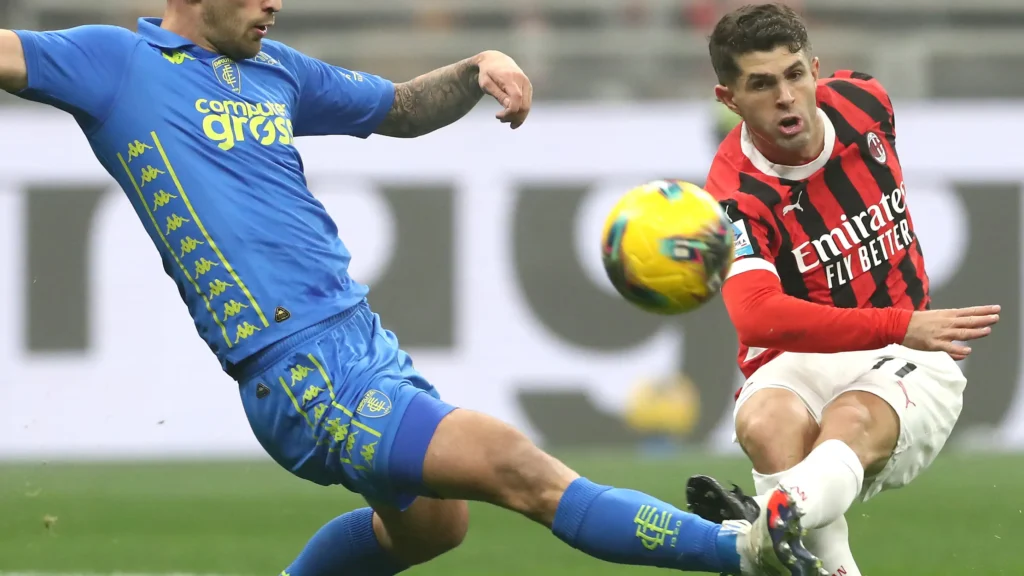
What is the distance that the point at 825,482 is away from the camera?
444 cm

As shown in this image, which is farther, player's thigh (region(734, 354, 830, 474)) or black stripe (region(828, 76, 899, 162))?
black stripe (region(828, 76, 899, 162))

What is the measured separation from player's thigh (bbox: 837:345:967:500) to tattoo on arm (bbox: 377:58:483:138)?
1.60 meters

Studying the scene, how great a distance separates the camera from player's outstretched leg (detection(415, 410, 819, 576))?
4121 millimetres

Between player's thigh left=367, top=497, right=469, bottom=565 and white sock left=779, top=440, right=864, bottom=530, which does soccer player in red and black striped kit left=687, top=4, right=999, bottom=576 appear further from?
player's thigh left=367, top=497, right=469, bottom=565

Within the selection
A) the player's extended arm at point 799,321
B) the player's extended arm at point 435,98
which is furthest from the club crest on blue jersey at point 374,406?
the player's extended arm at point 799,321

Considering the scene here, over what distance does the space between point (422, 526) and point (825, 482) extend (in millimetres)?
1307

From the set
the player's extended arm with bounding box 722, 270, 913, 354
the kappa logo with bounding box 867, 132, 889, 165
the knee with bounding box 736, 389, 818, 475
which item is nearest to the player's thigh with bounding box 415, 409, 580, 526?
the knee with bounding box 736, 389, 818, 475

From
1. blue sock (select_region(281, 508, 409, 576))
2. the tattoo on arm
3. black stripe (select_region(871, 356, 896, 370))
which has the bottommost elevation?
blue sock (select_region(281, 508, 409, 576))

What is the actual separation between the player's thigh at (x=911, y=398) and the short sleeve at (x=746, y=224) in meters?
0.49

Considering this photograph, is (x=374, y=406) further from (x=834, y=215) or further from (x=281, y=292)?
(x=834, y=215)

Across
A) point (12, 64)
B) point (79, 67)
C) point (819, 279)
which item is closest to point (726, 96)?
point (819, 279)

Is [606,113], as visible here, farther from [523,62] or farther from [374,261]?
[374,261]

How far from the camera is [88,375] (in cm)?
1249

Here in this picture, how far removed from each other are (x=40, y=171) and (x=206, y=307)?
9091mm
